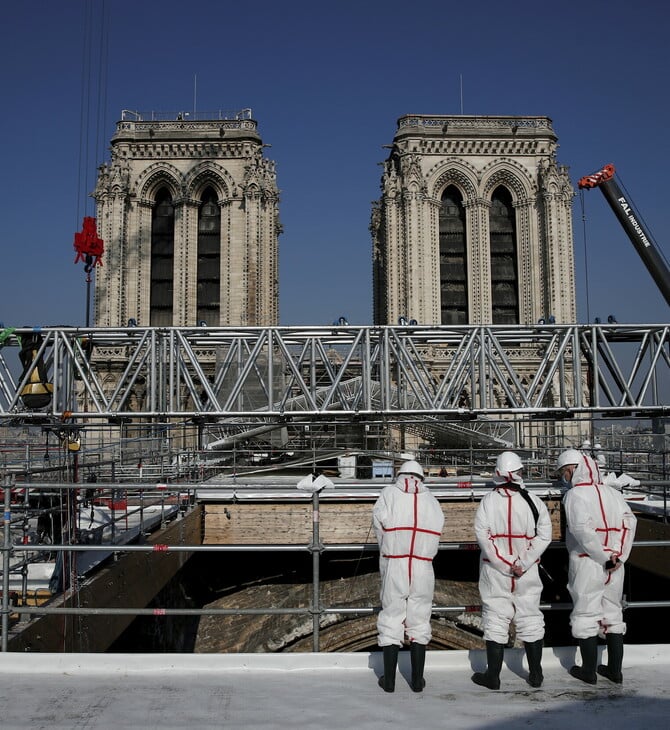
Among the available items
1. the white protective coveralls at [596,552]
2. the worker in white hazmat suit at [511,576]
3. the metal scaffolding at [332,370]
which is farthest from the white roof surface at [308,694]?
the metal scaffolding at [332,370]

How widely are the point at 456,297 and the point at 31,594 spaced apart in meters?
32.6

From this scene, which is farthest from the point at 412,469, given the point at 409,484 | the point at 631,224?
the point at 631,224

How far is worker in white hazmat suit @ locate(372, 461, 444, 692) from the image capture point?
17.0ft

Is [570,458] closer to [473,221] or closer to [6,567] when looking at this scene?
[6,567]

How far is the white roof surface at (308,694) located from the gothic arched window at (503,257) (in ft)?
113

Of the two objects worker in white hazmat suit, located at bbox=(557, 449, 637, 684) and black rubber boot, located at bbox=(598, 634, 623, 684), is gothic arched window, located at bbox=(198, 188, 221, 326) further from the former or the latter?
black rubber boot, located at bbox=(598, 634, 623, 684)

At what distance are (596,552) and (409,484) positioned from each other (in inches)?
55.0

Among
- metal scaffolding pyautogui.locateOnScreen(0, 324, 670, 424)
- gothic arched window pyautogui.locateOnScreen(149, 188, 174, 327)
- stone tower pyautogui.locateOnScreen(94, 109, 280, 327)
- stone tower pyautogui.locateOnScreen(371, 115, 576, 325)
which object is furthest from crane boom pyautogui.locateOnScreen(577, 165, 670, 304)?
gothic arched window pyautogui.locateOnScreen(149, 188, 174, 327)

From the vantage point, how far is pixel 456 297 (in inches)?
1543

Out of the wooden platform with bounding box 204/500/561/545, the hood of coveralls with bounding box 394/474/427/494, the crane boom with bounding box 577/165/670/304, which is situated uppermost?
the crane boom with bounding box 577/165/670/304

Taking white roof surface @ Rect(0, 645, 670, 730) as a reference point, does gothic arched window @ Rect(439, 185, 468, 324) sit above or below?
above

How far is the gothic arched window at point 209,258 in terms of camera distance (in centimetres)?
3872

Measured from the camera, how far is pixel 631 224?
2422 centimetres

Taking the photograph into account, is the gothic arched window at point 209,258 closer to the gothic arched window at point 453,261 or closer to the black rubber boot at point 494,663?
the gothic arched window at point 453,261
